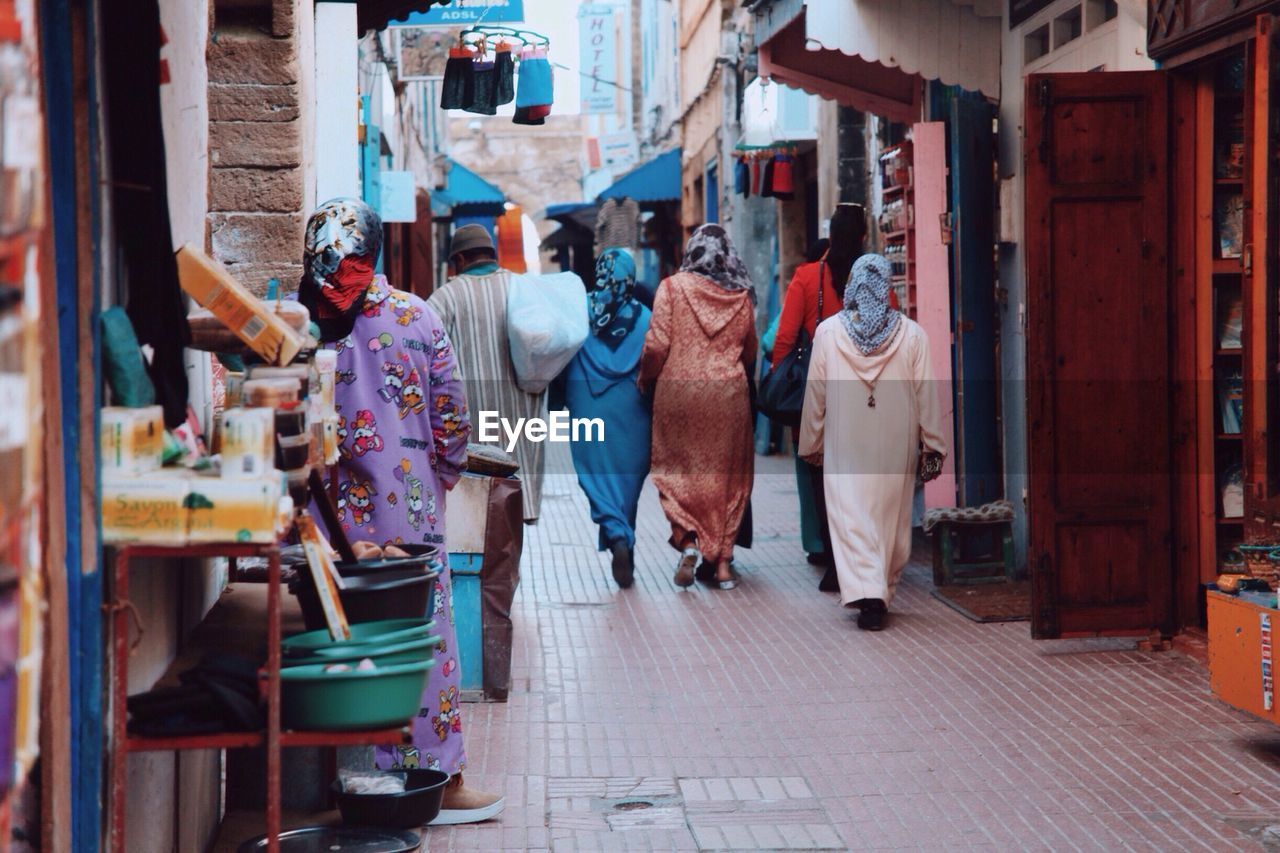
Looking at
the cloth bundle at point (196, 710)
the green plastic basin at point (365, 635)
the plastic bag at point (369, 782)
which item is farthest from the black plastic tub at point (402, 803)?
the cloth bundle at point (196, 710)

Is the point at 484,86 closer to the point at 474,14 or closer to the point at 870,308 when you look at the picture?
the point at 474,14

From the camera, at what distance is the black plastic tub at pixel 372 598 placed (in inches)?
153

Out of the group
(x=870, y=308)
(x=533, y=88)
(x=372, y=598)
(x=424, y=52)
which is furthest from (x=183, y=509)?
(x=424, y=52)

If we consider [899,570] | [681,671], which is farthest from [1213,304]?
[681,671]

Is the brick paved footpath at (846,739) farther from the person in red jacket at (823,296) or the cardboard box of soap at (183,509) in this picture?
the cardboard box of soap at (183,509)

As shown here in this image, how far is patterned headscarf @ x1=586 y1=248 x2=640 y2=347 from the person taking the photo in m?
9.92

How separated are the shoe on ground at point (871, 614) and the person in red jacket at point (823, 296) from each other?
3.82ft

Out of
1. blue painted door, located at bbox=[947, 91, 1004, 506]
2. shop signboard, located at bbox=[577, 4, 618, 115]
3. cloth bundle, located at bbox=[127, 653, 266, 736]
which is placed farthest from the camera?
shop signboard, located at bbox=[577, 4, 618, 115]

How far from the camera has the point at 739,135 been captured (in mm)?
20719

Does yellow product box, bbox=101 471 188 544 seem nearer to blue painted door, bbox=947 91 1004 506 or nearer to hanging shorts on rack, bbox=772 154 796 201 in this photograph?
blue painted door, bbox=947 91 1004 506

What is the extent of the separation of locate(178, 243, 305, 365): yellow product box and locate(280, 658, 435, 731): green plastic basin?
A: 2.30ft

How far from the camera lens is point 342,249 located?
4879 millimetres

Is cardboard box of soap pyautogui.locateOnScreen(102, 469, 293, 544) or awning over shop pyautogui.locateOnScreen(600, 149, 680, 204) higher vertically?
awning over shop pyautogui.locateOnScreen(600, 149, 680, 204)

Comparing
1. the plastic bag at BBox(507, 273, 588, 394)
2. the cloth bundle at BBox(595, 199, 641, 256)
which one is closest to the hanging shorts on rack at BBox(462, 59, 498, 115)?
the cloth bundle at BBox(595, 199, 641, 256)
